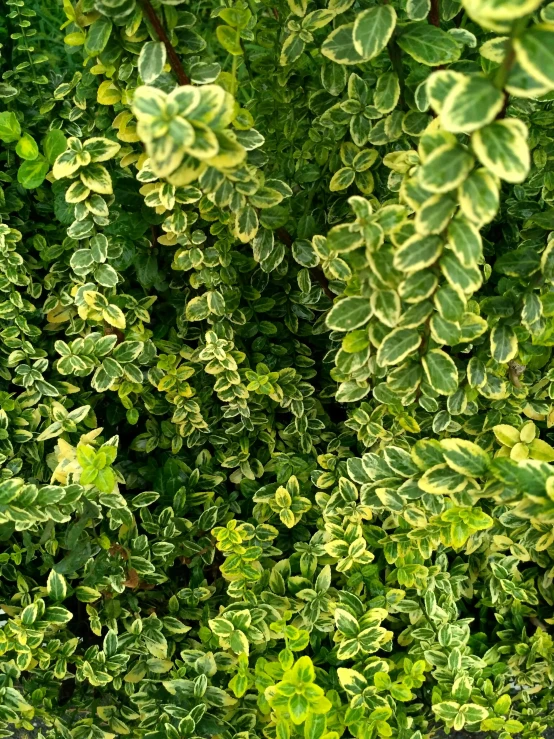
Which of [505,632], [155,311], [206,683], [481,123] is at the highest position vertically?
[481,123]

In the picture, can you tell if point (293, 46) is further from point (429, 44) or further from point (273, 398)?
point (273, 398)

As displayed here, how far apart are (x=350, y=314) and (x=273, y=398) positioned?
44 centimetres

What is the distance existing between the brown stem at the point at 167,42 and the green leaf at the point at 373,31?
0.93 feet

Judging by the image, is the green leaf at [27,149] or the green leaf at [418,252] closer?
the green leaf at [418,252]

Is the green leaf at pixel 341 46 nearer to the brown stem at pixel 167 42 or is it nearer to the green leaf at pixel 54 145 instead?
the brown stem at pixel 167 42

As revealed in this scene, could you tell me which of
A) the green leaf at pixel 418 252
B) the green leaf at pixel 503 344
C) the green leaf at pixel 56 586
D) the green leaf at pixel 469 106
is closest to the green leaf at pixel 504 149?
the green leaf at pixel 469 106

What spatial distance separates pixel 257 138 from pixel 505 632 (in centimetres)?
107

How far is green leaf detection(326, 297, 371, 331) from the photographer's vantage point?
96 cm

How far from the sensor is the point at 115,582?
126cm

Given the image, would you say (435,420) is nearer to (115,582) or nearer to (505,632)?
(505,632)

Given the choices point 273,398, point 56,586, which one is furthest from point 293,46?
point 56,586

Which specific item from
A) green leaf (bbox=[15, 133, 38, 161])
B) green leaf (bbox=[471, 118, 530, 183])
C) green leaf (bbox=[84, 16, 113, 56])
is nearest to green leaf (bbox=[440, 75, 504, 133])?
green leaf (bbox=[471, 118, 530, 183])

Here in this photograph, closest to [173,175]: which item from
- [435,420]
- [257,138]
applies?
[257,138]

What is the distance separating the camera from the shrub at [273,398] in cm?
100
